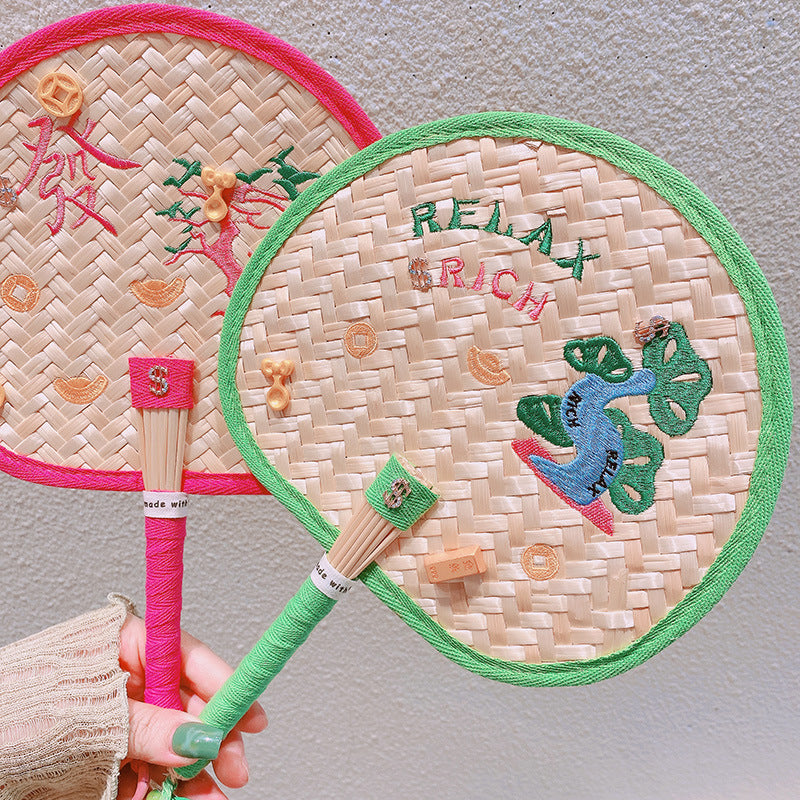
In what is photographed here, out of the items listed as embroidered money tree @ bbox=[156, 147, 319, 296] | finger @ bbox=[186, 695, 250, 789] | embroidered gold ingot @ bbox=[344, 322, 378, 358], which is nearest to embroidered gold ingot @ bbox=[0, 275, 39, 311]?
embroidered money tree @ bbox=[156, 147, 319, 296]

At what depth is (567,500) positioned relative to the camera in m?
0.48

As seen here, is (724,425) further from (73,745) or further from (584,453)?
(73,745)

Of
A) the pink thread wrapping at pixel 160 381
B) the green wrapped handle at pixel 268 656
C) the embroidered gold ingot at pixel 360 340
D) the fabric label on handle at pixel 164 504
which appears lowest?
the green wrapped handle at pixel 268 656

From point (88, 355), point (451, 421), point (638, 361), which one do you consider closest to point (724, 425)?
point (638, 361)

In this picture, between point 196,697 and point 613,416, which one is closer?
point 613,416

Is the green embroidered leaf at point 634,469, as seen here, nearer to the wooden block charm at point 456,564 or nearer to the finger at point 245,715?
the wooden block charm at point 456,564

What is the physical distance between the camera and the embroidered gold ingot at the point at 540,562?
49 centimetres

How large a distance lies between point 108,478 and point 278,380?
6.4 inches

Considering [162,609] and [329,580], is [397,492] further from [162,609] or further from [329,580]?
[162,609]

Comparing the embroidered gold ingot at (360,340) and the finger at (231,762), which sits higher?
the embroidered gold ingot at (360,340)

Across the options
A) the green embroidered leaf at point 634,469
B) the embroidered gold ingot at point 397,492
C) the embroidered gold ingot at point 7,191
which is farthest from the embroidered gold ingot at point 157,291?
the green embroidered leaf at point 634,469

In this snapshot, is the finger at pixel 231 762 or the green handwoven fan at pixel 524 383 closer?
the green handwoven fan at pixel 524 383

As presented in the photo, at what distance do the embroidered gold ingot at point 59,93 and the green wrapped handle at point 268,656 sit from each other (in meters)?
0.37

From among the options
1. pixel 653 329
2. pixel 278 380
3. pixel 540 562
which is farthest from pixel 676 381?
pixel 278 380
